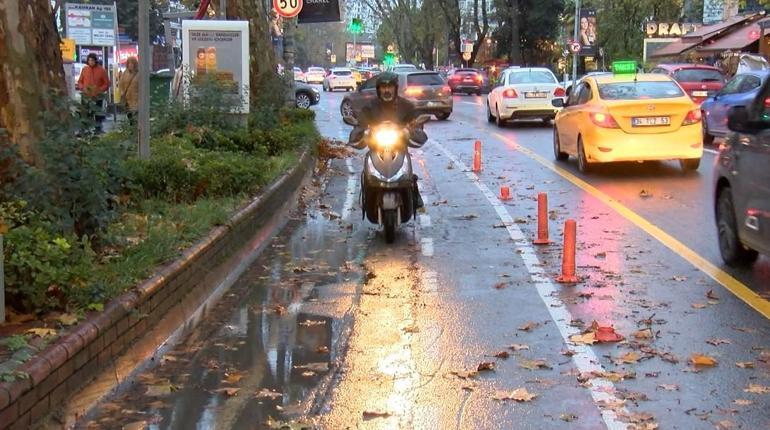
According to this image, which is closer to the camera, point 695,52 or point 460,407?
point 460,407

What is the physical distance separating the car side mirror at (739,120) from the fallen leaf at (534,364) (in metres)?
2.77

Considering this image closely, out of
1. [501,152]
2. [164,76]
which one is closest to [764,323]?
[501,152]

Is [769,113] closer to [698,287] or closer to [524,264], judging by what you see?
[698,287]

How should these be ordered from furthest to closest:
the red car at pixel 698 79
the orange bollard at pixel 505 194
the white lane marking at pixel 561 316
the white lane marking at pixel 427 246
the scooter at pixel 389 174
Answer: the red car at pixel 698 79, the orange bollard at pixel 505 194, the scooter at pixel 389 174, the white lane marking at pixel 427 246, the white lane marking at pixel 561 316

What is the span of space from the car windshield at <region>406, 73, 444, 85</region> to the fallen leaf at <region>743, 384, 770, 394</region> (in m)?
25.7

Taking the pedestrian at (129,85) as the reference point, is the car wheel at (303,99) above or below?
below

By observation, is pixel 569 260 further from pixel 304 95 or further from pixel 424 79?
pixel 304 95

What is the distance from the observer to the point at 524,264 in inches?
343

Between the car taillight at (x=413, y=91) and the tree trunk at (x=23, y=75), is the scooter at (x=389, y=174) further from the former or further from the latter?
the car taillight at (x=413, y=91)

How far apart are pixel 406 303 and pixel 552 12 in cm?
5878

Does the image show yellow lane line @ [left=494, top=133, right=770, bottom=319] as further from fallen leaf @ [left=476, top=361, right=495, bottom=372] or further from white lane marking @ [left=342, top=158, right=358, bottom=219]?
white lane marking @ [left=342, top=158, right=358, bottom=219]

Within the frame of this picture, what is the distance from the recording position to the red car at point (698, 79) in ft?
82.4

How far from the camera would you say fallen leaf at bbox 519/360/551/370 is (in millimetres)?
5695

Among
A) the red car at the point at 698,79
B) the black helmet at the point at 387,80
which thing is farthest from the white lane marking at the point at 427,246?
the red car at the point at 698,79
